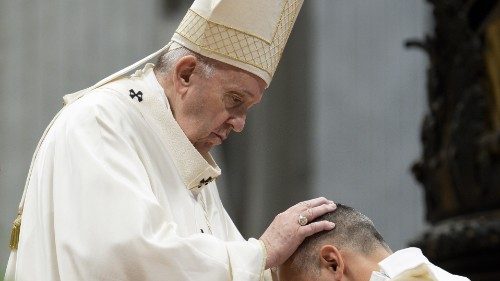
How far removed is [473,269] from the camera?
8492 mm

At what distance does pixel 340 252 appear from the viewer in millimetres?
4867

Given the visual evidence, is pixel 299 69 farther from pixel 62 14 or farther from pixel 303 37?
pixel 62 14

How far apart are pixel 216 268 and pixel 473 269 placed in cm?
405

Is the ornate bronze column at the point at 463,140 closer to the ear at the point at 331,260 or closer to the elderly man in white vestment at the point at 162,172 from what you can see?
the elderly man in white vestment at the point at 162,172

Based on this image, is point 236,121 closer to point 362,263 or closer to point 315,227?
point 315,227

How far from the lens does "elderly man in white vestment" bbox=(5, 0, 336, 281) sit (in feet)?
15.1

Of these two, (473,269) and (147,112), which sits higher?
(147,112)

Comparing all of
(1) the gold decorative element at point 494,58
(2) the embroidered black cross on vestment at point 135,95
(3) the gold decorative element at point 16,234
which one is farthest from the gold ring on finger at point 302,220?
(1) the gold decorative element at point 494,58

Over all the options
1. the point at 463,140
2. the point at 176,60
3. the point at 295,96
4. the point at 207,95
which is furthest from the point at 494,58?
the point at 207,95

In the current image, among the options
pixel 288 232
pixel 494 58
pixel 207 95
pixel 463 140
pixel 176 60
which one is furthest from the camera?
pixel 494 58

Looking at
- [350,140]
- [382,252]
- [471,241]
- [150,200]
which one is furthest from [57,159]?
[350,140]

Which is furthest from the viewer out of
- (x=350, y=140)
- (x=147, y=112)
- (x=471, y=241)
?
(x=350, y=140)

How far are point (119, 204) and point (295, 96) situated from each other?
6943mm

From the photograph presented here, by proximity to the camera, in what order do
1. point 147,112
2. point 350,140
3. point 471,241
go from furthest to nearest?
point 350,140 → point 471,241 → point 147,112
